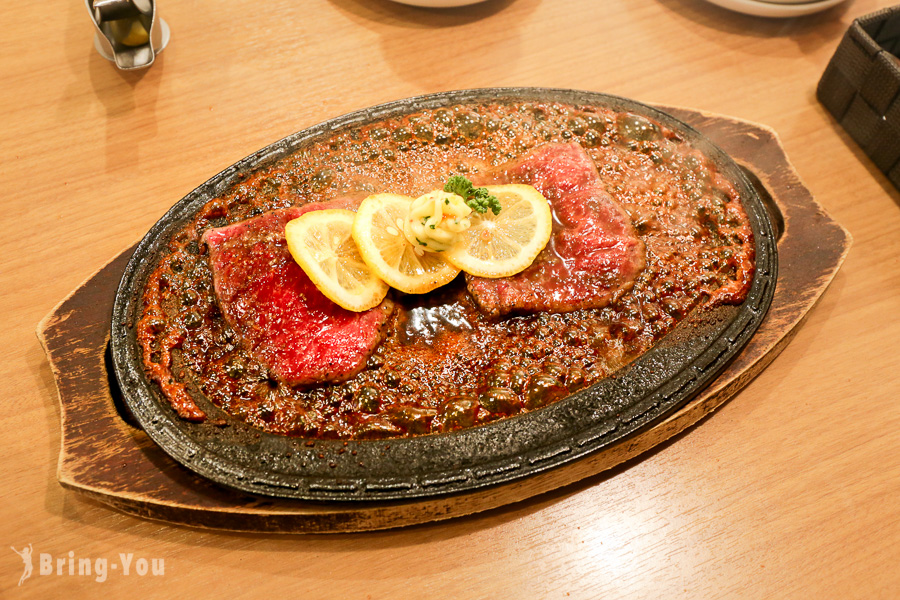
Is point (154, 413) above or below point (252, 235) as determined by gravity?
below

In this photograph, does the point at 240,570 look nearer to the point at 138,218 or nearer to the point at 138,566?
the point at 138,566

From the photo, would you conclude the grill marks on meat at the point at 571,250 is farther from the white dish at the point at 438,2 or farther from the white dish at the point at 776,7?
the white dish at the point at 776,7

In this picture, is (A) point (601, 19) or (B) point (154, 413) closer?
(B) point (154, 413)

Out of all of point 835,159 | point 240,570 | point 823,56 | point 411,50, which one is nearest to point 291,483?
point 240,570

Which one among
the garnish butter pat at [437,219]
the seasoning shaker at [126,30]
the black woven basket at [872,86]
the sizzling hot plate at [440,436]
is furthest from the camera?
the seasoning shaker at [126,30]

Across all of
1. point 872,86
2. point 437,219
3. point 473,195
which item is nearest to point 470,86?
point 473,195

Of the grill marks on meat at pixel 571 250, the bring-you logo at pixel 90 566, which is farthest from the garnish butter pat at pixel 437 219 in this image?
the bring-you logo at pixel 90 566
